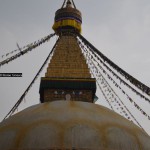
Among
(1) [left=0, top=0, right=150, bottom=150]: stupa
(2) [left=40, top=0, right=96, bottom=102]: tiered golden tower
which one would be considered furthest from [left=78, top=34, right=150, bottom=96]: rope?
(1) [left=0, top=0, right=150, bottom=150]: stupa

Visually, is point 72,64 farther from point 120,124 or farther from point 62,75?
point 120,124

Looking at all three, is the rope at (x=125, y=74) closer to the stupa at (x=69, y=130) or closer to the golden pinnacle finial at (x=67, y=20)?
the golden pinnacle finial at (x=67, y=20)

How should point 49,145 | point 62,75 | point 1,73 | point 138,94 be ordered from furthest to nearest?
point 1,73 → point 62,75 → point 138,94 → point 49,145

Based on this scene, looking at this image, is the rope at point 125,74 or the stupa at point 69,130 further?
the rope at point 125,74

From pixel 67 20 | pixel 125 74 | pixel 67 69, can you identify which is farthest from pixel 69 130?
pixel 67 20

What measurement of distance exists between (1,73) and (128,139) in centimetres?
1742

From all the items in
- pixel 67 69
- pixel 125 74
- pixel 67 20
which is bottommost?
pixel 125 74

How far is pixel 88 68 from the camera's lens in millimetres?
15289

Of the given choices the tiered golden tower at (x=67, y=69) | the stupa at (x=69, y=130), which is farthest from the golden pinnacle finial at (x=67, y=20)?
the stupa at (x=69, y=130)

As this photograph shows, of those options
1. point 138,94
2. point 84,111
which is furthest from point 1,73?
point 84,111

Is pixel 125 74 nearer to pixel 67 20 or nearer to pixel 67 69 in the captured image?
pixel 67 69

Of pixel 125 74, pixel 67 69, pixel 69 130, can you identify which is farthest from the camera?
pixel 67 69

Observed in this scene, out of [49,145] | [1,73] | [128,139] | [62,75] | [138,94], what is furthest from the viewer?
[1,73]

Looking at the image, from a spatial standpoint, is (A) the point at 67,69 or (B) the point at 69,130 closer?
(B) the point at 69,130
